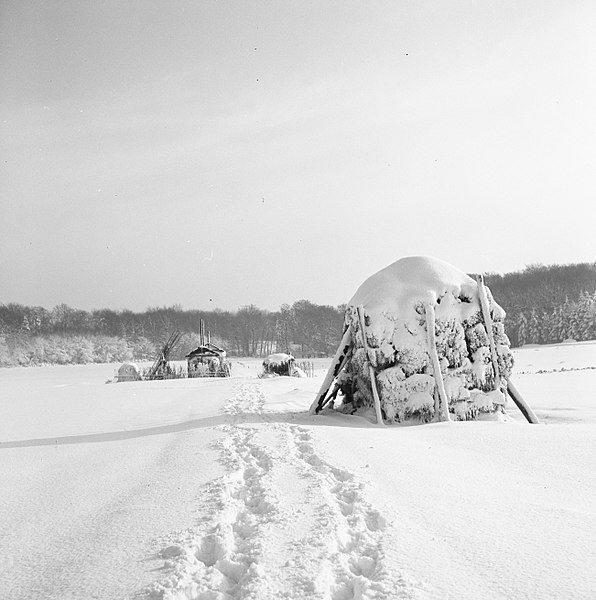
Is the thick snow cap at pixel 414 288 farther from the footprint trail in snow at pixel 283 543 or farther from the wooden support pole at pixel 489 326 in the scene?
the footprint trail in snow at pixel 283 543

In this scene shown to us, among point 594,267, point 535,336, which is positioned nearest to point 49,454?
point 535,336

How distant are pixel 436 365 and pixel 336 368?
263cm

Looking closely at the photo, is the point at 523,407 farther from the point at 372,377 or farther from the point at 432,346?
the point at 372,377

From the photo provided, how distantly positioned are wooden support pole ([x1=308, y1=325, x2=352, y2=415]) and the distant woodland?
180 feet

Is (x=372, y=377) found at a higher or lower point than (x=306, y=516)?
higher

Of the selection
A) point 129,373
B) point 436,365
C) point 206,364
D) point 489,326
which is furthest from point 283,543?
point 129,373

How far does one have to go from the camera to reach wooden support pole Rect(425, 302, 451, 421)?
28.1 ft

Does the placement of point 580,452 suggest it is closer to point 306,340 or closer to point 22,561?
point 22,561

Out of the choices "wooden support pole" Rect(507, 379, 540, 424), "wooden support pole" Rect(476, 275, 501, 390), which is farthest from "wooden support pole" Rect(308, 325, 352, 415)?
"wooden support pole" Rect(507, 379, 540, 424)

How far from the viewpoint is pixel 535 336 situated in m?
69.1

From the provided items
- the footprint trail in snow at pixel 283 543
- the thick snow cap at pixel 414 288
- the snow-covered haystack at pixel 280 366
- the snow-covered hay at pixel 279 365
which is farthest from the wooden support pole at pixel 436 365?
the snow-covered hay at pixel 279 365

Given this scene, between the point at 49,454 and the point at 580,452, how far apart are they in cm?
695

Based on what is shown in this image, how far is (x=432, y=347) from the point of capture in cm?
887

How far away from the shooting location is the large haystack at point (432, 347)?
8.95 metres
